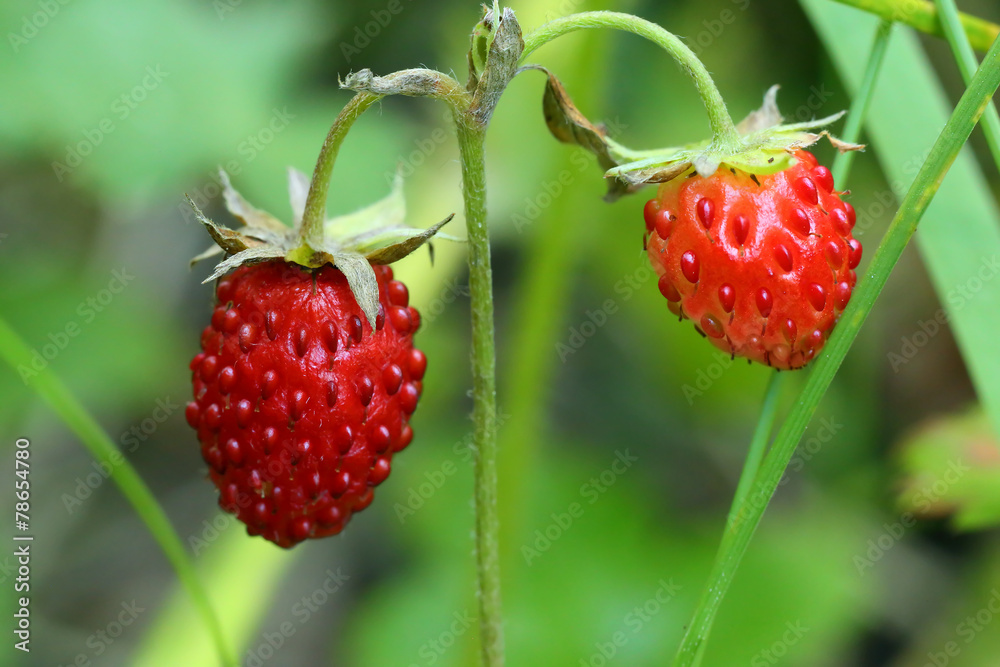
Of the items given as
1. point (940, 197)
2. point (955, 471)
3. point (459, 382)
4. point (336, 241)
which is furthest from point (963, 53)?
point (459, 382)

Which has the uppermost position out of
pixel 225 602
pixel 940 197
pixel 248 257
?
pixel 248 257

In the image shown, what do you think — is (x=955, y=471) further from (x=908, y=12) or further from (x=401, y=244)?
(x=401, y=244)

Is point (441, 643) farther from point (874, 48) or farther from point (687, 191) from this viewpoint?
point (874, 48)

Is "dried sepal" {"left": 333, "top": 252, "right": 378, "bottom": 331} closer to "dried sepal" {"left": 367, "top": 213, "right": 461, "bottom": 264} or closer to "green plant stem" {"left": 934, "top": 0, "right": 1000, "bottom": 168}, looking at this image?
"dried sepal" {"left": 367, "top": 213, "right": 461, "bottom": 264}

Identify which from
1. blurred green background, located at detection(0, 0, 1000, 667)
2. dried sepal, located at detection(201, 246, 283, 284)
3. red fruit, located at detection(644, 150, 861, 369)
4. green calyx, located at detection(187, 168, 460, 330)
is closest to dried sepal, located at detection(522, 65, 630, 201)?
red fruit, located at detection(644, 150, 861, 369)

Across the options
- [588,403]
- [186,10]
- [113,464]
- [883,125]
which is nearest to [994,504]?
[883,125]

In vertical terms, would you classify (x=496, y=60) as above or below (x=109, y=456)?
above

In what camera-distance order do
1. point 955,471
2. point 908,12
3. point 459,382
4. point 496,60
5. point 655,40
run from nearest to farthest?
point 496,60
point 655,40
point 908,12
point 955,471
point 459,382

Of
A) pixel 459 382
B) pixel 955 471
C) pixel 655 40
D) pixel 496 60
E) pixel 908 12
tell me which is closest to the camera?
pixel 496 60
